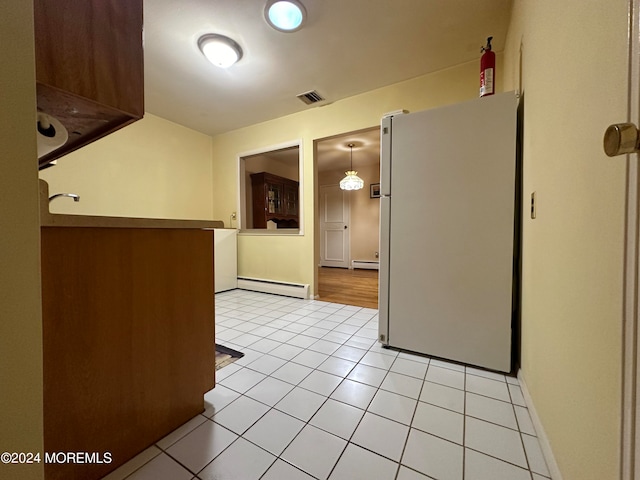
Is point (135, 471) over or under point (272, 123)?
under

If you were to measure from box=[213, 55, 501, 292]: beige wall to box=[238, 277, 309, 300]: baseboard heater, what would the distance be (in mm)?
77

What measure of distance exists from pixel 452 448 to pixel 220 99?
3531mm

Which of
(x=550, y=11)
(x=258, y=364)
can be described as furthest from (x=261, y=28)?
(x=258, y=364)

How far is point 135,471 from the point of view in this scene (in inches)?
32.5

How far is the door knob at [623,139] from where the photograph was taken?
37 cm

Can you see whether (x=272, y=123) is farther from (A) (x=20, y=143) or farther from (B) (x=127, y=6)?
(A) (x=20, y=143)

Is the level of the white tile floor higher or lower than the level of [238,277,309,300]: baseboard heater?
lower

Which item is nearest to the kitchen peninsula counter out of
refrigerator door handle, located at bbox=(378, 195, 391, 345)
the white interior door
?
refrigerator door handle, located at bbox=(378, 195, 391, 345)

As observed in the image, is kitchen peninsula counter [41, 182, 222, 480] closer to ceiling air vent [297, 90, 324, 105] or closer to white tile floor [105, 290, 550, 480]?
white tile floor [105, 290, 550, 480]

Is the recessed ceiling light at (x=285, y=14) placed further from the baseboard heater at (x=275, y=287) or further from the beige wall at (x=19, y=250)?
the baseboard heater at (x=275, y=287)

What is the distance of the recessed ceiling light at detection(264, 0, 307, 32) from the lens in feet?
5.36

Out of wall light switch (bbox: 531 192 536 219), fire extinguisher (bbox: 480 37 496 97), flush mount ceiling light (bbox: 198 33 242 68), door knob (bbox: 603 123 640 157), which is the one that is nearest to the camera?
door knob (bbox: 603 123 640 157)

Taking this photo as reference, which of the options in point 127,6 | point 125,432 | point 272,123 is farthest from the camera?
point 272,123

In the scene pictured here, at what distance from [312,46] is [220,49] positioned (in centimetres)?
75
